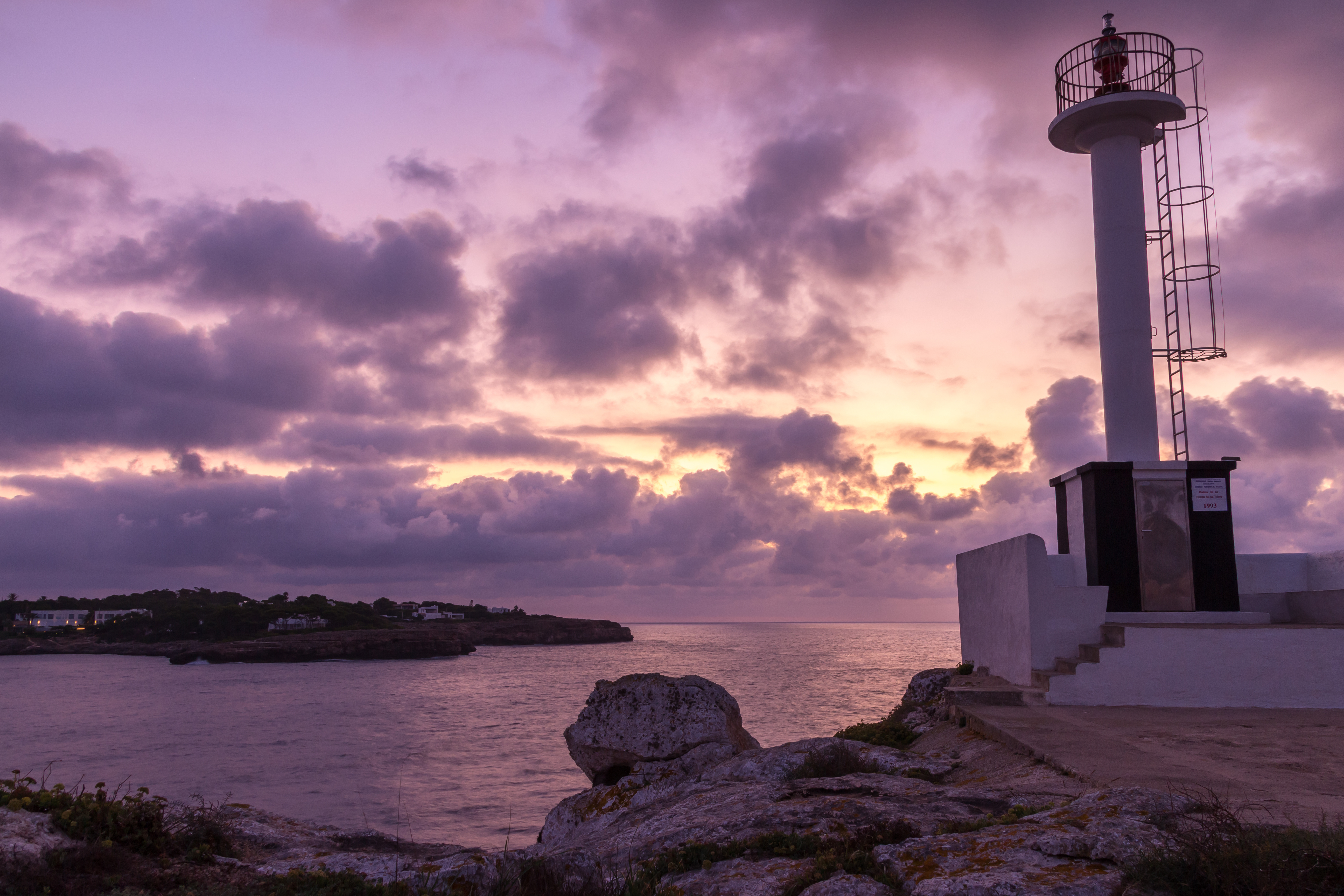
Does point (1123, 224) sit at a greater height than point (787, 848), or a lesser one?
greater

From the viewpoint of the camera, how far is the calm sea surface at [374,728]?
23.1m

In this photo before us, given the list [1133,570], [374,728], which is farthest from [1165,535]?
[374,728]

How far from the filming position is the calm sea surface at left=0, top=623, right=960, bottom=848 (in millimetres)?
23078

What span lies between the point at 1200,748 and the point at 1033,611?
4672mm

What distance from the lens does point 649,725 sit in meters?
12.9

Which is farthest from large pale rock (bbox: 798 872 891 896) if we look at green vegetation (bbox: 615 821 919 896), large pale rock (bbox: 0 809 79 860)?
large pale rock (bbox: 0 809 79 860)

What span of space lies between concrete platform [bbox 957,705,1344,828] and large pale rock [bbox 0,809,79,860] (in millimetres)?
7419

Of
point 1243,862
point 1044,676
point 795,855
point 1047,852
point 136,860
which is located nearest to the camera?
point 1243,862

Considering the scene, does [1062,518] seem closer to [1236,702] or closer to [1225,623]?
[1225,623]

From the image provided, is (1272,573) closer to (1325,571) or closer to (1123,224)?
(1325,571)

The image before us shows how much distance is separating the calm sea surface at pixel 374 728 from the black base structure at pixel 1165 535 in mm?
12648

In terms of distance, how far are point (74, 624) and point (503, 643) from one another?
74.0m

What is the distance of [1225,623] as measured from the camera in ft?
46.1

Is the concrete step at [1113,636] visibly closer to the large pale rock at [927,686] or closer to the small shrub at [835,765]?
the large pale rock at [927,686]
